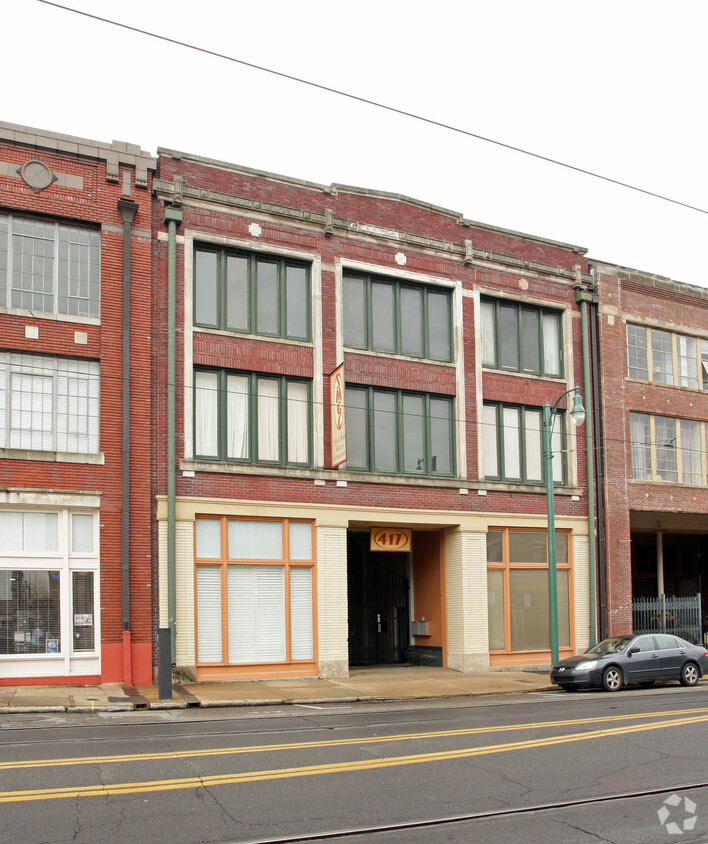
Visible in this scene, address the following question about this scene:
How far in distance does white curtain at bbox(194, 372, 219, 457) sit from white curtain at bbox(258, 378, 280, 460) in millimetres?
1152

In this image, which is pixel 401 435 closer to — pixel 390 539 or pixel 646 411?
pixel 390 539

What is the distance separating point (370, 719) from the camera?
15820 millimetres

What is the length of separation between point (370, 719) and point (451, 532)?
1123cm

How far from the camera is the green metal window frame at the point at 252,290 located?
76.9ft

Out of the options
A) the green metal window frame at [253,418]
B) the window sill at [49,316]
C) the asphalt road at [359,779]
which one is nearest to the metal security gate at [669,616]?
the green metal window frame at [253,418]

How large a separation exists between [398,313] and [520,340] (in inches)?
171

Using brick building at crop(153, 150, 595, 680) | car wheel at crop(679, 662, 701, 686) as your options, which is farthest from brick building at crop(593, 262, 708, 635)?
car wheel at crop(679, 662, 701, 686)

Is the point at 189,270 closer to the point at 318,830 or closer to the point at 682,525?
the point at 318,830

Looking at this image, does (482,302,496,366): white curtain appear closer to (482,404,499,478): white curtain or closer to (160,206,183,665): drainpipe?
(482,404,499,478): white curtain

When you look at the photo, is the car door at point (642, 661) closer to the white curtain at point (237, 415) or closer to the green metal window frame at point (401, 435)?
the green metal window frame at point (401, 435)

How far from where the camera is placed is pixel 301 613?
23703 mm

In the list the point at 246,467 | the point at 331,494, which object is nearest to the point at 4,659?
the point at 246,467

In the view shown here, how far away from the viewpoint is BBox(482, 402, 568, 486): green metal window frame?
27.4 metres

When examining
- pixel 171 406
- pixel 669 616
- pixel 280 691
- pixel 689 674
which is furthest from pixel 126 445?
pixel 669 616
